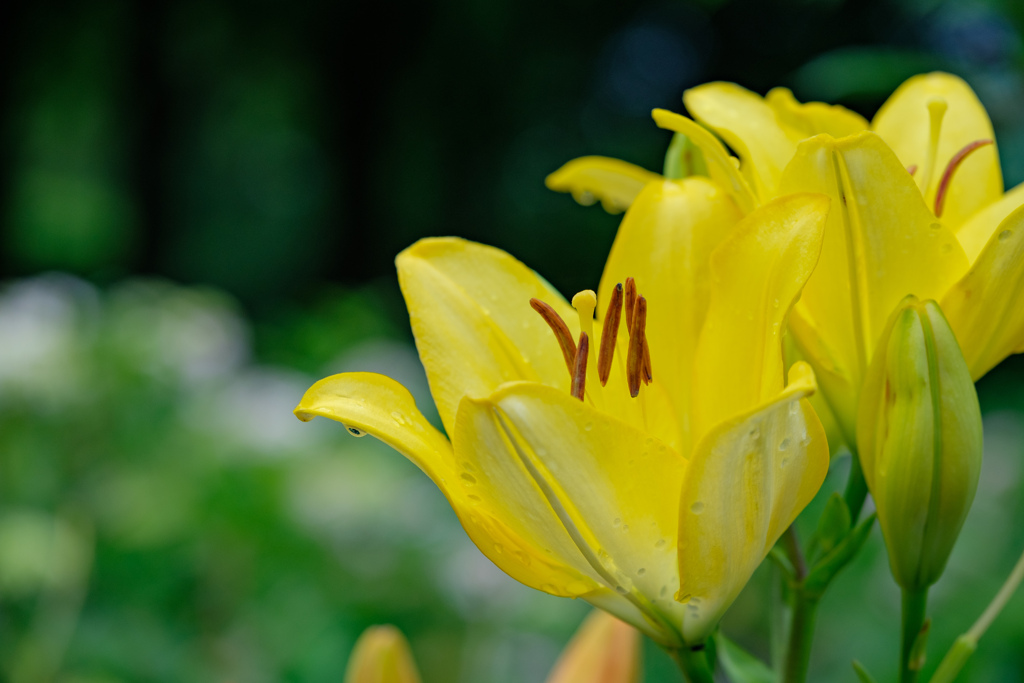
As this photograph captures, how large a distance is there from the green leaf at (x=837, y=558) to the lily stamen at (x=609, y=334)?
75 mm

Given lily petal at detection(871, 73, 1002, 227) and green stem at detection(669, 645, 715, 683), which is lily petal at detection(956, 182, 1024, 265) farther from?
green stem at detection(669, 645, 715, 683)

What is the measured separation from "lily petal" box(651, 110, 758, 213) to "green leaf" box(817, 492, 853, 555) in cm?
8

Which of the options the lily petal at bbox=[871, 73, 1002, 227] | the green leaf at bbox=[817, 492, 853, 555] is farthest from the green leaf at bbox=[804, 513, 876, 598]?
the lily petal at bbox=[871, 73, 1002, 227]

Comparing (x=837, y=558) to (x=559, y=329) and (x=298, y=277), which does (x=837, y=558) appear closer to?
(x=559, y=329)

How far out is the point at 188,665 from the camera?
1076mm

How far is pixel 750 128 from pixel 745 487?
122 mm

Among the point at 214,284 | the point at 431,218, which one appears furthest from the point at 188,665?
the point at 431,218

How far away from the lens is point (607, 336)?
25 centimetres

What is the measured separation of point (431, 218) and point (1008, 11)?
2.12 meters

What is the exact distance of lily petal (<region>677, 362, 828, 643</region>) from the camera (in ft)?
0.60

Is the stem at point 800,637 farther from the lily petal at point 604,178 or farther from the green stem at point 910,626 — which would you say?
the lily petal at point 604,178

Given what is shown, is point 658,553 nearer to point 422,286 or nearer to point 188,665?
point 422,286

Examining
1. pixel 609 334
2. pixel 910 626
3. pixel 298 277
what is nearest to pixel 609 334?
pixel 609 334

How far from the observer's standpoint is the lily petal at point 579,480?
19 centimetres
